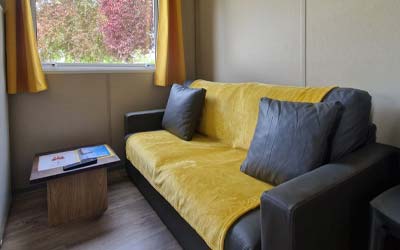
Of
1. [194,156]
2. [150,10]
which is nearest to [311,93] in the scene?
[194,156]

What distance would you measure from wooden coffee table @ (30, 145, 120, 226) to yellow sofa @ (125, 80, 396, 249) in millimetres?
290

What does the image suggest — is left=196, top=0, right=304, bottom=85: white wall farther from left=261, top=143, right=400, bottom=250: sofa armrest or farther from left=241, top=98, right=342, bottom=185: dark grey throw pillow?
left=261, top=143, right=400, bottom=250: sofa armrest

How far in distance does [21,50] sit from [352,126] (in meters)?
2.34

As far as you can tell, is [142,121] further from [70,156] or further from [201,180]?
[201,180]

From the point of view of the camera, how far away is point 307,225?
808 mm

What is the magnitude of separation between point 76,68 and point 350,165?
2275 millimetres

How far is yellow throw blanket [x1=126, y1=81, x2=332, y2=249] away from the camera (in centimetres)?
108

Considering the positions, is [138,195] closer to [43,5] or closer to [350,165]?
[350,165]

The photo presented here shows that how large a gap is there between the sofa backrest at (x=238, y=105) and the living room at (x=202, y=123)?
0.01 metres

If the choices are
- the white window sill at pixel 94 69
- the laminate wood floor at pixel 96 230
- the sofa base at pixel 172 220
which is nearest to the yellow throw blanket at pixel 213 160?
the sofa base at pixel 172 220

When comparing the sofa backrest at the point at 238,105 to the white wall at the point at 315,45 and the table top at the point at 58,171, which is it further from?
the table top at the point at 58,171

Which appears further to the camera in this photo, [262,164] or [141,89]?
[141,89]

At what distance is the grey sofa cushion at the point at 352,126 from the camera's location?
4.00ft

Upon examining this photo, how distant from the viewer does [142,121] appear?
2.38m
